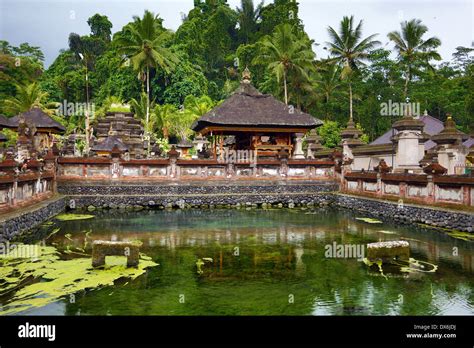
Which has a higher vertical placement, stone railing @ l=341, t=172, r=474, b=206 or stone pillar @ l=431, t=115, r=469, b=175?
stone pillar @ l=431, t=115, r=469, b=175

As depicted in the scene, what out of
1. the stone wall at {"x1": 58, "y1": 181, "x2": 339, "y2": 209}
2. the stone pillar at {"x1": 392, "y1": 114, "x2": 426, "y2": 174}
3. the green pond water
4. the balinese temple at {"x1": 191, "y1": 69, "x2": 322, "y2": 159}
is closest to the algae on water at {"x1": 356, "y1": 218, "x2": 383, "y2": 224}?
the green pond water

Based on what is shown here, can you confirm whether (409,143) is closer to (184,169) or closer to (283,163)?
(283,163)

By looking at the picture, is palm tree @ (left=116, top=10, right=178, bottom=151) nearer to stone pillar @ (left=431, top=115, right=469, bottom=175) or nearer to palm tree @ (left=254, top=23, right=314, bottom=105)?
palm tree @ (left=254, top=23, right=314, bottom=105)

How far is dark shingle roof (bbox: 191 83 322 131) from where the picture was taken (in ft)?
88.3

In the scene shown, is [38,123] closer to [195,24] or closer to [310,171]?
[310,171]

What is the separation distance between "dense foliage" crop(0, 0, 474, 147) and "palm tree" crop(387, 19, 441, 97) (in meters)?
0.10

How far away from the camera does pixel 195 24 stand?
69.8 m

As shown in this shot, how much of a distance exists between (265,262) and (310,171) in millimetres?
15644

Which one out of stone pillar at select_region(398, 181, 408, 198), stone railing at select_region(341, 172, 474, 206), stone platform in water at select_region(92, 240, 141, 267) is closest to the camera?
stone platform in water at select_region(92, 240, 141, 267)

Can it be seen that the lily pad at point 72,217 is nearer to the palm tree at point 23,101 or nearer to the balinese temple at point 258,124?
the balinese temple at point 258,124

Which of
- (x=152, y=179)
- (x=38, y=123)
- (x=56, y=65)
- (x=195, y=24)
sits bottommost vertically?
(x=152, y=179)

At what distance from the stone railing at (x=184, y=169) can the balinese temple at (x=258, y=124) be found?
7.17 feet
